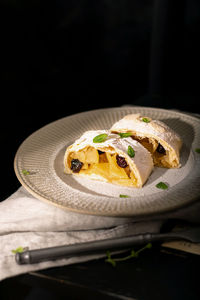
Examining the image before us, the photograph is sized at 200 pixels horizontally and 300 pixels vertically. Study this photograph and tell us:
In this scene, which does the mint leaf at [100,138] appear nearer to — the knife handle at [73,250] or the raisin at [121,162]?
the raisin at [121,162]

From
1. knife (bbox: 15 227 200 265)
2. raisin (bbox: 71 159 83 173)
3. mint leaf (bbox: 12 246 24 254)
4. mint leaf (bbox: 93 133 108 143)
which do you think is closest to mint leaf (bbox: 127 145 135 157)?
mint leaf (bbox: 93 133 108 143)

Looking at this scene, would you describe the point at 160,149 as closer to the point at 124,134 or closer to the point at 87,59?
the point at 124,134

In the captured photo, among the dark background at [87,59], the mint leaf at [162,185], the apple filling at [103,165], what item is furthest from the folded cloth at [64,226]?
the dark background at [87,59]

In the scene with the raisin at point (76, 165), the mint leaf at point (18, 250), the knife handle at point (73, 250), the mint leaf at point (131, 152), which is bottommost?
the mint leaf at point (18, 250)

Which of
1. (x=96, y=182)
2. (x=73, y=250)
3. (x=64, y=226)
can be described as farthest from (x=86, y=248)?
(x=96, y=182)

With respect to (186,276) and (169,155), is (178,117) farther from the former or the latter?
(186,276)

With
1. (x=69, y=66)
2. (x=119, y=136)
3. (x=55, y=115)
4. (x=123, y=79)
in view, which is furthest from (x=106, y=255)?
(x=123, y=79)
